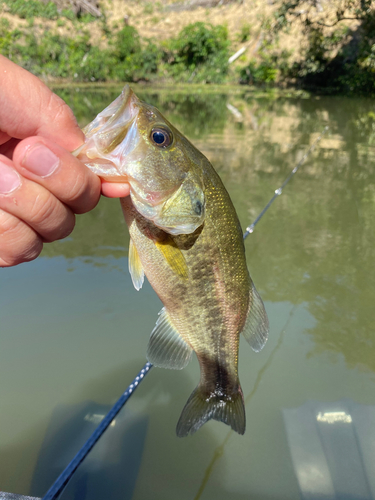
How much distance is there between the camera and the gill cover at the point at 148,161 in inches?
50.5

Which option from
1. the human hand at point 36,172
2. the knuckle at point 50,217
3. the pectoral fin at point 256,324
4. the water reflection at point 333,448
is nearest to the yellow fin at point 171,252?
the human hand at point 36,172

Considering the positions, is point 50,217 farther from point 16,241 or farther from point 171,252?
point 171,252

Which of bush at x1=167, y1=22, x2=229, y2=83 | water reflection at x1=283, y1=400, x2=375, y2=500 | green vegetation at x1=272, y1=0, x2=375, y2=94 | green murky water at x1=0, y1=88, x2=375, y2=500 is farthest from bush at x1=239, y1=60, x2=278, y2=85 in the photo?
water reflection at x1=283, y1=400, x2=375, y2=500

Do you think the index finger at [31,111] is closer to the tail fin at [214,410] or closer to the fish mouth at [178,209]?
the fish mouth at [178,209]

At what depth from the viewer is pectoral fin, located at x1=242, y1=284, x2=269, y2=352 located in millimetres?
1777

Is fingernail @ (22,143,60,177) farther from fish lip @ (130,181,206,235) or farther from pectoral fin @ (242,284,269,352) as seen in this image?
pectoral fin @ (242,284,269,352)

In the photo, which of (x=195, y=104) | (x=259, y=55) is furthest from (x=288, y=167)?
(x=259, y=55)

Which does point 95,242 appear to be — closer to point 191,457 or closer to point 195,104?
point 191,457

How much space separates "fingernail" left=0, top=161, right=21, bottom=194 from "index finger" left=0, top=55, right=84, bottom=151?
19 cm

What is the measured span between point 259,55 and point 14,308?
28.1m

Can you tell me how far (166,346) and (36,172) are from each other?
1.04 meters

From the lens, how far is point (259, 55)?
2544 cm

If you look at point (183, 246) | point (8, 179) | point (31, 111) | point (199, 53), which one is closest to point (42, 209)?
point (8, 179)

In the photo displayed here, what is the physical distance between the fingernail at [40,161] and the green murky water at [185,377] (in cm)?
181
